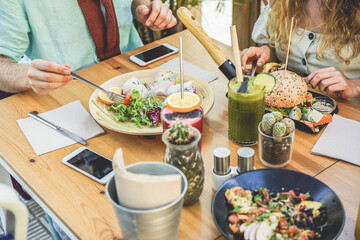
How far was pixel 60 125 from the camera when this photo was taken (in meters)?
1.47

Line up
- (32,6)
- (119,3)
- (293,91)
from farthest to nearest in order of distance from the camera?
(119,3) < (32,6) < (293,91)

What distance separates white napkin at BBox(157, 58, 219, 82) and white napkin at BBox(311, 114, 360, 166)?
564mm

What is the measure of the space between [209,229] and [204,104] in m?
0.56

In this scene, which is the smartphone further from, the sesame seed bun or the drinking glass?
the sesame seed bun

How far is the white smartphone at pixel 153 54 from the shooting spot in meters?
1.88

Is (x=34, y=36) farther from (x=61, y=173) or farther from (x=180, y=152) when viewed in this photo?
(x=180, y=152)

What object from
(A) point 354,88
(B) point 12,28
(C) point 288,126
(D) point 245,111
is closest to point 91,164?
(D) point 245,111

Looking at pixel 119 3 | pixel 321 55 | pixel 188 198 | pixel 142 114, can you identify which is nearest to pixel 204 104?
pixel 142 114

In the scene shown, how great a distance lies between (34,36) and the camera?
6.36ft

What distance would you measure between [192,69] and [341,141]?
2.54 ft

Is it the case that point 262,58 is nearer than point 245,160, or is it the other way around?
point 245,160

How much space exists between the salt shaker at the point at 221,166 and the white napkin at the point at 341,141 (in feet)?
1.09

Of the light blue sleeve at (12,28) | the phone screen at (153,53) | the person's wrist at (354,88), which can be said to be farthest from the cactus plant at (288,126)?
the light blue sleeve at (12,28)

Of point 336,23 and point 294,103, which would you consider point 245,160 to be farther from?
point 336,23
